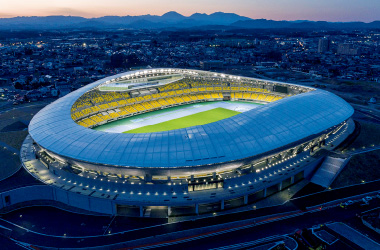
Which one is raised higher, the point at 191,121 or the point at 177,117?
the point at 177,117

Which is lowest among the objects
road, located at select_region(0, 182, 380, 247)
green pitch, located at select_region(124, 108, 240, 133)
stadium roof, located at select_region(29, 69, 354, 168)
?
road, located at select_region(0, 182, 380, 247)

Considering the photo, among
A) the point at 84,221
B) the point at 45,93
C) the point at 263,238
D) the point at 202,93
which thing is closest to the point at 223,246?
the point at 263,238

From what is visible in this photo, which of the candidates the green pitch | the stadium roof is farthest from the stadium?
the green pitch

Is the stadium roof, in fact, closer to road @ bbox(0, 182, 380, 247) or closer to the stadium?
the stadium

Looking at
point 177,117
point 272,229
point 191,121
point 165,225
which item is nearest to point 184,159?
point 165,225

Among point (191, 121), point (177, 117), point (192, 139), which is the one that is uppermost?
point (192, 139)

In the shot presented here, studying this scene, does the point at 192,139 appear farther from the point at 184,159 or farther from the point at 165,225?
the point at 165,225

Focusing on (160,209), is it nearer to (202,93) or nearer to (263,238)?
(263,238)

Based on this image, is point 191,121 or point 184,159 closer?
point 184,159
